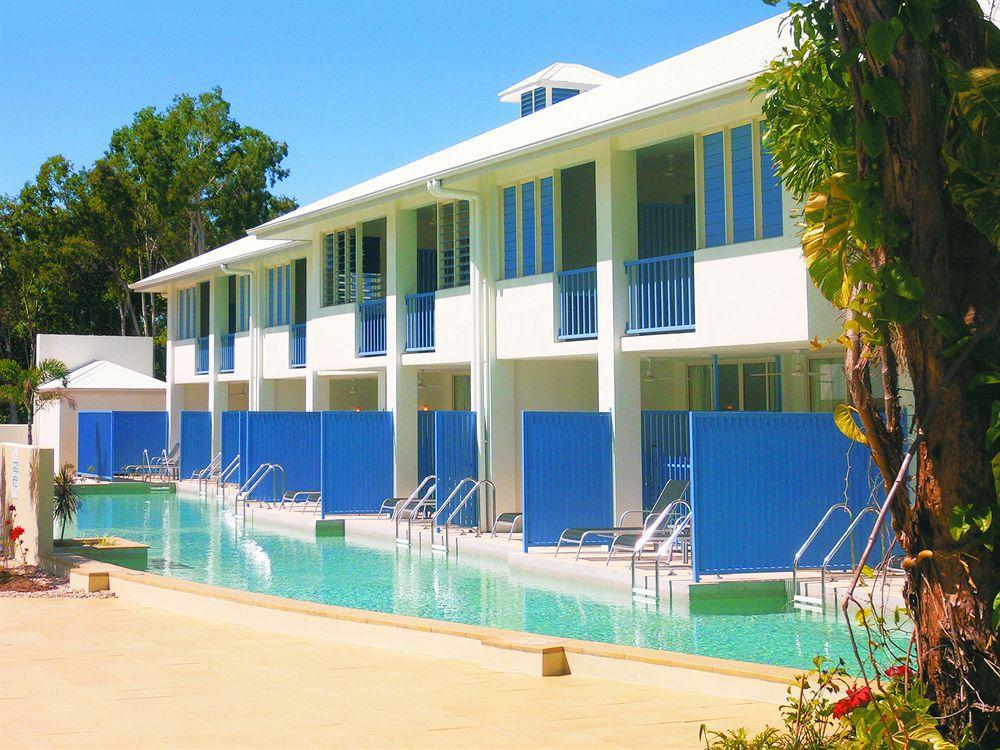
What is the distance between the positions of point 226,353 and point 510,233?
15580 mm

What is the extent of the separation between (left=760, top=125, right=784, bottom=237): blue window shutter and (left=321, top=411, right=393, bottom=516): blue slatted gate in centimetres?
955

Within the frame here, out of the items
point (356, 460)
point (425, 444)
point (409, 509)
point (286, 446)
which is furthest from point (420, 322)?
point (286, 446)

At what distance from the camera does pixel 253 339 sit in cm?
3000

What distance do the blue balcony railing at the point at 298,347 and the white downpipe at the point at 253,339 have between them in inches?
76.9

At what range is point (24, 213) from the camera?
54844mm

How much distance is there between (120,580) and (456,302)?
30.3 feet

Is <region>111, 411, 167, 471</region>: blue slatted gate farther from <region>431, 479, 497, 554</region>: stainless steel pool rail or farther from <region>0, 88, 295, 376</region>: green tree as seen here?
<region>0, 88, 295, 376</region>: green tree

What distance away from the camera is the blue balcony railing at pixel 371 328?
23.7m

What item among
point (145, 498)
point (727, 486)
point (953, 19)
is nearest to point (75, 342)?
point (145, 498)

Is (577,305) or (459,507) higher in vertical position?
(577,305)

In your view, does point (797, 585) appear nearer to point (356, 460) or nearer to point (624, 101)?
point (624, 101)

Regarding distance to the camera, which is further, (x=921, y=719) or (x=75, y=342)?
(x=75, y=342)

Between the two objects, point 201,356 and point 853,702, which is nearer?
point 853,702

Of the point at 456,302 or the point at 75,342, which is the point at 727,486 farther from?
the point at 75,342
